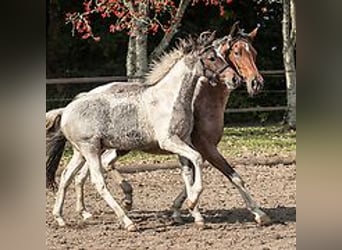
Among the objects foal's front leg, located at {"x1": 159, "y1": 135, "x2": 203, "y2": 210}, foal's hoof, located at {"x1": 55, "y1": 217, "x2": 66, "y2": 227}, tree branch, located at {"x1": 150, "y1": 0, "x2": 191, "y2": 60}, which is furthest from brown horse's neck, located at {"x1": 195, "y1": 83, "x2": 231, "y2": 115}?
foal's hoof, located at {"x1": 55, "y1": 217, "x2": 66, "y2": 227}

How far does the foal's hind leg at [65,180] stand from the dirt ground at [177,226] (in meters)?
0.04

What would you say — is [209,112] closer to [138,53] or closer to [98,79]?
[138,53]

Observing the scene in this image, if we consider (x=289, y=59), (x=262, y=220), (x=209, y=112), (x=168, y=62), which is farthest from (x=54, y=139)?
(x=289, y=59)

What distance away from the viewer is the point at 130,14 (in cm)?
352

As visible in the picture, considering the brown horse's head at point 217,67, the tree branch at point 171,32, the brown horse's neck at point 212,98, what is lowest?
the brown horse's neck at point 212,98

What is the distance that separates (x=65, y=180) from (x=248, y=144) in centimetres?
172

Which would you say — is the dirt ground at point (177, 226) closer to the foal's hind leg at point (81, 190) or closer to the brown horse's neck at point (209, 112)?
the foal's hind leg at point (81, 190)

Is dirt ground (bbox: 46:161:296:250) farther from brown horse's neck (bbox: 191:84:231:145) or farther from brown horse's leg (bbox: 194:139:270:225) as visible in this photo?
brown horse's neck (bbox: 191:84:231:145)

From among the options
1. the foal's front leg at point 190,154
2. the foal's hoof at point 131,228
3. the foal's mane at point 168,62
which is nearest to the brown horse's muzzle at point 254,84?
the foal's mane at point 168,62

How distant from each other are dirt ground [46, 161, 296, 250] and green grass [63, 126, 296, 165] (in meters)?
0.11

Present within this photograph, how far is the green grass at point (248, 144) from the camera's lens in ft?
14.0
